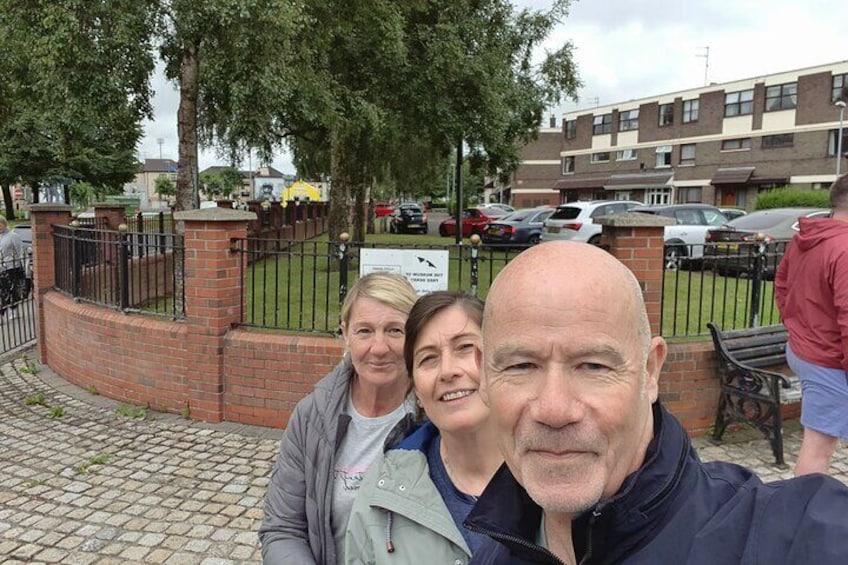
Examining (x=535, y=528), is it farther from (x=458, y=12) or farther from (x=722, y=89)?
(x=722, y=89)

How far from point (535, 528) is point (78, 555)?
3.44m

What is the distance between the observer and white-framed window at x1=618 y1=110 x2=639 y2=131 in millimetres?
52369

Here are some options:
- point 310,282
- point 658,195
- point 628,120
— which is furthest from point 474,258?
point 628,120

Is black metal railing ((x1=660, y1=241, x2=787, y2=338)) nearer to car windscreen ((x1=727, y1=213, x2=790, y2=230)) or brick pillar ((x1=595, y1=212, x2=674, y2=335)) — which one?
brick pillar ((x1=595, y1=212, x2=674, y2=335))

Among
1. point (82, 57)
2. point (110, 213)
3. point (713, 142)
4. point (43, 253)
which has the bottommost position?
point (43, 253)

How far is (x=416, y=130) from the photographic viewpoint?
12008 mm

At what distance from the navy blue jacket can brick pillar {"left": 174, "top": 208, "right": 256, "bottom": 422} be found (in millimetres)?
4955

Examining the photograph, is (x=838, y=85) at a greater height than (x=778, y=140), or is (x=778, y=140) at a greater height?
(x=838, y=85)

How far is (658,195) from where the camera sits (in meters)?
50.1

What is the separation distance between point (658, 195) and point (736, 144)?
6.88m

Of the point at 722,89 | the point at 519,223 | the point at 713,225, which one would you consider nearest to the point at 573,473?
the point at 713,225

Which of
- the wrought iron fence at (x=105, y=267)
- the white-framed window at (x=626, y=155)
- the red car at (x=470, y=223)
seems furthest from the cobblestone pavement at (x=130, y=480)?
the white-framed window at (x=626, y=155)

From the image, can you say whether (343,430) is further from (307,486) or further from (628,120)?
(628,120)

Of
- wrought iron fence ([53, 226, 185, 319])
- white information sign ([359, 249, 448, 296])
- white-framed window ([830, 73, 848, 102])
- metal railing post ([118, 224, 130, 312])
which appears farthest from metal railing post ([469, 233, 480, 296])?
white-framed window ([830, 73, 848, 102])
